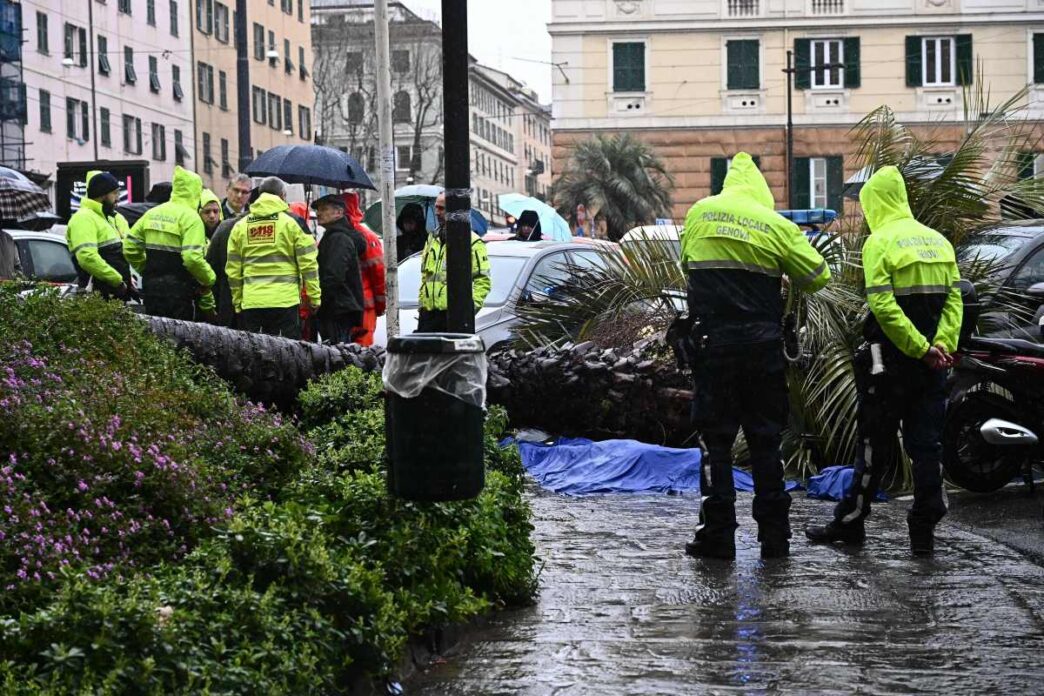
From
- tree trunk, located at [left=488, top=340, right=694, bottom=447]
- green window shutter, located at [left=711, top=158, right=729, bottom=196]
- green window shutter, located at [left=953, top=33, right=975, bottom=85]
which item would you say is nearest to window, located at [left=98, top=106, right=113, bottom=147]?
green window shutter, located at [left=711, top=158, right=729, bottom=196]

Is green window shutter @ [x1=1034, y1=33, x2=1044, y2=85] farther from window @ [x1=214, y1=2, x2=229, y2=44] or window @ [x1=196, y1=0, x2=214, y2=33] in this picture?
window @ [x1=214, y1=2, x2=229, y2=44]

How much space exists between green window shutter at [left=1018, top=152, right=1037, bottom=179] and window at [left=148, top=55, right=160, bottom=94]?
188 ft

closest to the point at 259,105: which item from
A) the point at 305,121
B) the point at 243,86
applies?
the point at 305,121

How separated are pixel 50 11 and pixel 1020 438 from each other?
52.7m

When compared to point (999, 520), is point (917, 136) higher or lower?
higher

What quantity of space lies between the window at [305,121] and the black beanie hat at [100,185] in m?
70.9

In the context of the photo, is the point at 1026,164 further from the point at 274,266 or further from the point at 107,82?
the point at 107,82

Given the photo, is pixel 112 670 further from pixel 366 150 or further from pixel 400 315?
pixel 366 150

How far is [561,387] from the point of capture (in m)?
11.8

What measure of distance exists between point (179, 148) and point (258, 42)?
37.9 ft

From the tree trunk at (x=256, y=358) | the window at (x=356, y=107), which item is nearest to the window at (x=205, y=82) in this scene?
the window at (x=356, y=107)

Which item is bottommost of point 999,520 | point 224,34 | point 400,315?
point 999,520

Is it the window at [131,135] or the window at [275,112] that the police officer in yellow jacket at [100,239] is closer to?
the window at [131,135]

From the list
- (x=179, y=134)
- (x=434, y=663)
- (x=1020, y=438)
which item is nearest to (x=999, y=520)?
(x=1020, y=438)
